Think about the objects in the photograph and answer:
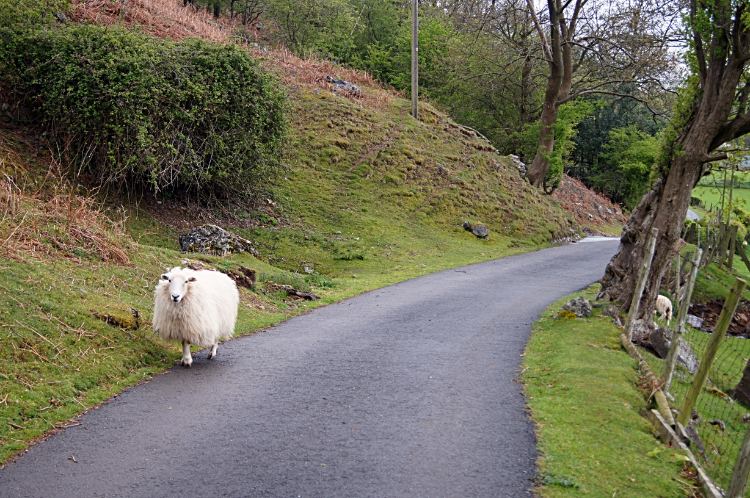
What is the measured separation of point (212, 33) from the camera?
31516 mm

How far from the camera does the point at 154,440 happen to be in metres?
6.33

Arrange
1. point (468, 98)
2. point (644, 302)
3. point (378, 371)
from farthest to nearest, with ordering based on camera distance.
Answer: point (468, 98)
point (644, 302)
point (378, 371)

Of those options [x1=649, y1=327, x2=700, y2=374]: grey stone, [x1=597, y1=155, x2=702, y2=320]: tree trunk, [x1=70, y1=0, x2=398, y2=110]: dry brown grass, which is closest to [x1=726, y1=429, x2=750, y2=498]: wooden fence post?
[x1=649, y1=327, x2=700, y2=374]: grey stone

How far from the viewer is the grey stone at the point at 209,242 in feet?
53.6

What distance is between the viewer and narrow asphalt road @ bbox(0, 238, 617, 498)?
217 inches

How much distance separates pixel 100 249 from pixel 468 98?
3469 cm

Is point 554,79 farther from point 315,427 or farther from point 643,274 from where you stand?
point 315,427

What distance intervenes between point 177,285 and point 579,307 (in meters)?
8.74

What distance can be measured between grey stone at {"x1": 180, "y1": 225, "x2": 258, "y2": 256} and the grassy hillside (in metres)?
0.60

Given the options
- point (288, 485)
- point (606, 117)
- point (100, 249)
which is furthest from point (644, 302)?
point (606, 117)

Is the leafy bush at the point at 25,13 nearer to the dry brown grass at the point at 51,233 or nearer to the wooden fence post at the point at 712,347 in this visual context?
the dry brown grass at the point at 51,233

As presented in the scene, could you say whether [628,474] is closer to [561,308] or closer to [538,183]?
[561,308]

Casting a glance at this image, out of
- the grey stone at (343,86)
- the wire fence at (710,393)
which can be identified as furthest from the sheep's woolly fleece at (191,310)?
the grey stone at (343,86)

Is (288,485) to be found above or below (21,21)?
below
